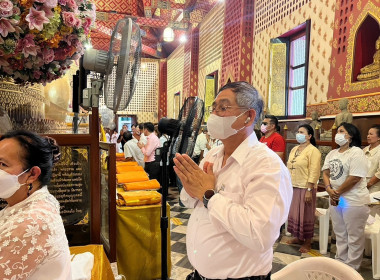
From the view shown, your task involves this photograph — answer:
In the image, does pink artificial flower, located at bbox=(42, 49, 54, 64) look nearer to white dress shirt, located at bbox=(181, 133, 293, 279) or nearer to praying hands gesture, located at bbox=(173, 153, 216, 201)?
praying hands gesture, located at bbox=(173, 153, 216, 201)

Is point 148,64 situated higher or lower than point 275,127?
higher

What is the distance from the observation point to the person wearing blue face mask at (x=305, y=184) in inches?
133

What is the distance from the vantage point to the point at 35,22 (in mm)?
1285

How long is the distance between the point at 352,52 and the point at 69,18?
409 cm

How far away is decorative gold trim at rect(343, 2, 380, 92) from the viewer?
12.7 ft

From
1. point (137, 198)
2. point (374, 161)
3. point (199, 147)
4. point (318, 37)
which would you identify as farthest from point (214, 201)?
point (199, 147)

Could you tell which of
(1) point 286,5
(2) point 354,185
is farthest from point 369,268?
(1) point 286,5

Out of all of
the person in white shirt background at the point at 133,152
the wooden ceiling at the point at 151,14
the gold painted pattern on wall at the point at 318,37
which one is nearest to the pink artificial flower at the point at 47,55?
the person in white shirt background at the point at 133,152

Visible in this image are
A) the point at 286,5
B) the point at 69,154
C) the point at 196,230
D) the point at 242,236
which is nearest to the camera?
the point at 242,236

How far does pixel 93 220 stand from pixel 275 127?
2654 millimetres

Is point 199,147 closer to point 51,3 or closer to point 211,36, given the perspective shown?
point 211,36

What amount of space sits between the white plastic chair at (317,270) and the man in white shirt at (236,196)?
7.2 inches

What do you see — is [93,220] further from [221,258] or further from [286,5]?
[286,5]

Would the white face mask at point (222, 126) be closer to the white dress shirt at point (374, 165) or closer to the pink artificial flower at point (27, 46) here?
the pink artificial flower at point (27, 46)
